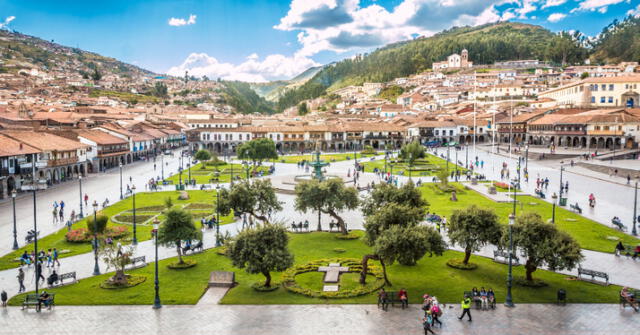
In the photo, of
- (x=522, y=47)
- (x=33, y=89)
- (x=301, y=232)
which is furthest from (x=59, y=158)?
(x=522, y=47)

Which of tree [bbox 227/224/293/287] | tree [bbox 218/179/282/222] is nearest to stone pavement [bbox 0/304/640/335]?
tree [bbox 227/224/293/287]

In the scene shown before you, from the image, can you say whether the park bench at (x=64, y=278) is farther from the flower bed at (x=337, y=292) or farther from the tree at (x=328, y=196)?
the tree at (x=328, y=196)

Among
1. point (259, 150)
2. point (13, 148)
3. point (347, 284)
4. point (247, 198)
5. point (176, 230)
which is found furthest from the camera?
point (259, 150)

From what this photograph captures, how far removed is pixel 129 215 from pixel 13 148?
16.6 metres

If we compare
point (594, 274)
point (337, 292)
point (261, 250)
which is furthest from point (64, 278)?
point (594, 274)

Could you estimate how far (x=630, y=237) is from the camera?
22.2 metres

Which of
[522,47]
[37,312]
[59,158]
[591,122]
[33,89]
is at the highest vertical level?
[522,47]

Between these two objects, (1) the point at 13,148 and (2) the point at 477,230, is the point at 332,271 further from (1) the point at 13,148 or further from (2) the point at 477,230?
(1) the point at 13,148

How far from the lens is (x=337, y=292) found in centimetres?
1566

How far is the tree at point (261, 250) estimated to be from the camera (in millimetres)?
15430

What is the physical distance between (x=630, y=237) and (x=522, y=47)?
15686 centimetres

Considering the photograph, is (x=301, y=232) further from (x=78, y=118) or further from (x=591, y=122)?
(x=78, y=118)

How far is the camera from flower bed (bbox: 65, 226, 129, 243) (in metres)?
22.7

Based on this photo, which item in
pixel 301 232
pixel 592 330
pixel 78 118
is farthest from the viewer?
pixel 78 118
